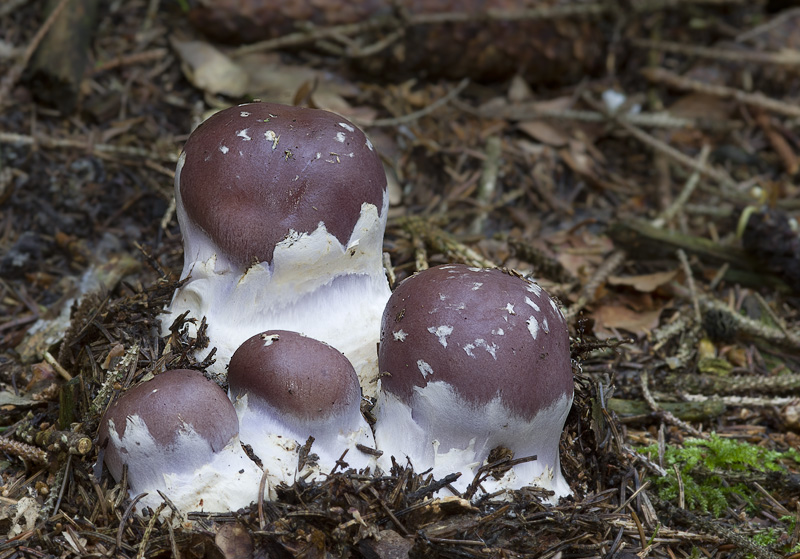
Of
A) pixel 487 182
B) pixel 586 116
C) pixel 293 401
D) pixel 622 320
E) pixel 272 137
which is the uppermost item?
pixel 272 137

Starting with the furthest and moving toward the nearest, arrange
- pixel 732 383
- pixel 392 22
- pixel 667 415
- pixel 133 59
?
pixel 392 22
pixel 133 59
pixel 732 383
pixel 667 415

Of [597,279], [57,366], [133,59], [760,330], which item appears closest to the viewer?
[57,366]

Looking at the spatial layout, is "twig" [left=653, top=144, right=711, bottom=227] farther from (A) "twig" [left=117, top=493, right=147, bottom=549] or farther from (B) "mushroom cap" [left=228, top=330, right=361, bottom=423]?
(A) "twig" [left=117, top=493, right=147, bottom=549]

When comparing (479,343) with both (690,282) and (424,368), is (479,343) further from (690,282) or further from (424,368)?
(690,282)

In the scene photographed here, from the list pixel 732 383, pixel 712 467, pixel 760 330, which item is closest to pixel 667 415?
pixel 712 467

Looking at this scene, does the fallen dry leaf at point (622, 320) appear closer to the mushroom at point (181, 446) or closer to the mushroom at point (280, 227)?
the mushroom at point (280, 227)

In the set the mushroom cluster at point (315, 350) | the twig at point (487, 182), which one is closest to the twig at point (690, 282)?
the twig at point (487, 182)

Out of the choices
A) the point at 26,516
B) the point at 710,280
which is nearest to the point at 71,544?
the point at 26,516
